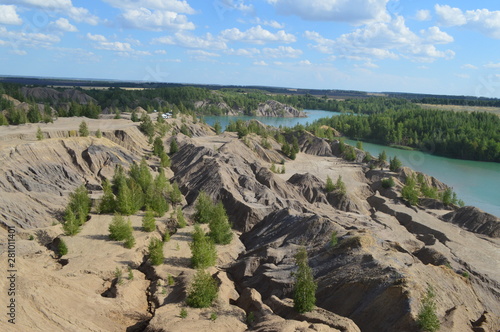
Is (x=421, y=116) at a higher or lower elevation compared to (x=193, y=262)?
higher

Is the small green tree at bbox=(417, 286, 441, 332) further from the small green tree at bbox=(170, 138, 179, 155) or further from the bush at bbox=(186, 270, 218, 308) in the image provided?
the small green tree at bbox=(170, 138, 179, 155)

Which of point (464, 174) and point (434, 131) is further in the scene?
A: point (434, 131)

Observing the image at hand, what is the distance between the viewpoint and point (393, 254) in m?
25.2

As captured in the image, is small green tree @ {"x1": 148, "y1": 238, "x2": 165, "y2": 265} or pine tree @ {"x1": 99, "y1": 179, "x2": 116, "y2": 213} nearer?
small green tree @ {"x1": 148, "y1": 238, "x2": 165, "y2": 265}

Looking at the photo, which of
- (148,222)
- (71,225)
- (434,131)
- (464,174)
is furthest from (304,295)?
(434,131)

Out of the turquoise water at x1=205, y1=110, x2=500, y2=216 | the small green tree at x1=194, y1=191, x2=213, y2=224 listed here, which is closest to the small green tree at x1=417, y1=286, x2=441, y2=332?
the small green tree at x1=194, y1=191, x2=213, y2=224

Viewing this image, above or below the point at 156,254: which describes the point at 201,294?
above

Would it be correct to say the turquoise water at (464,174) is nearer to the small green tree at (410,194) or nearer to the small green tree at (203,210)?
the small green tree at (410,194)

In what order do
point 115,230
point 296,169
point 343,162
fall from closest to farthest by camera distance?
point 115,230, point 296,169, point 343,162

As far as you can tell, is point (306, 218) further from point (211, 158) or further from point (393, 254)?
point (211, 158)

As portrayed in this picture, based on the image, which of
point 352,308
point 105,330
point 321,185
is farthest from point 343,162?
point 105,330

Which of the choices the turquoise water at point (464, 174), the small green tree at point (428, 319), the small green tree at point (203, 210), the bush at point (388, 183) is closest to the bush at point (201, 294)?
the small green tree at point (428, 319)

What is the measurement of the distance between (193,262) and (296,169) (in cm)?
4379

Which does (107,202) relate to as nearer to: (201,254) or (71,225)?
(71,225)
